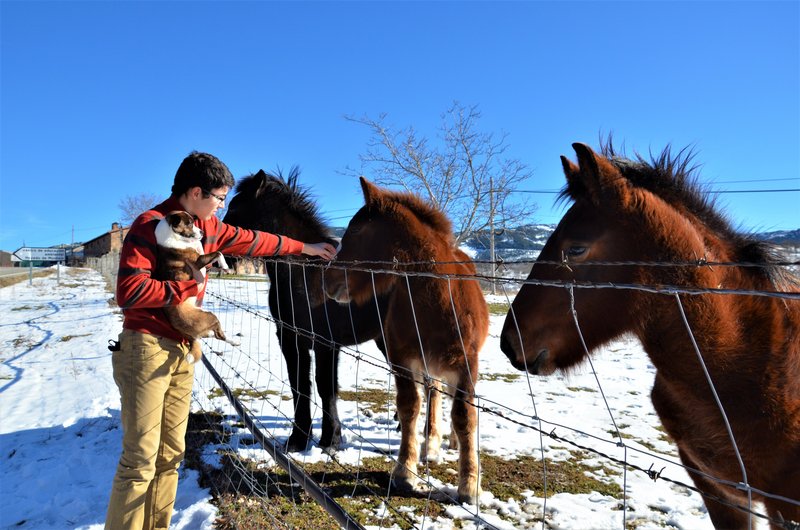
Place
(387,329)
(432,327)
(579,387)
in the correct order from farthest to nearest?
(579,387)
(387,329)
(432,327)

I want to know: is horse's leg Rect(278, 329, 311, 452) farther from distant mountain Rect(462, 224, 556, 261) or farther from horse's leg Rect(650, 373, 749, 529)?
distant mountain Rect(462, 224, 556, 261)

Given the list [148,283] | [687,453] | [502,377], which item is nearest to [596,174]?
[687,453]

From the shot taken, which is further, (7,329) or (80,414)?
(7,329)

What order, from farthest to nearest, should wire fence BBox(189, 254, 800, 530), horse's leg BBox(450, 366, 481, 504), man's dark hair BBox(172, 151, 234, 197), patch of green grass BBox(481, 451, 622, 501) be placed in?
1. patch of green grass BBox(481, 451, 622, 501)
2. horse's leg BBox(450, 366, 481, 504)
3. wire fence BBox(189, 254, 800, 530)
4. man's dark hair BBox(172, 151, 234, 197)

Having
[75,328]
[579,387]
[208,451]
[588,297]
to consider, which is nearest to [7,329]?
[75,328]

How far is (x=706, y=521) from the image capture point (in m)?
2.82

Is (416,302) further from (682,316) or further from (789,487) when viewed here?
(789,487)

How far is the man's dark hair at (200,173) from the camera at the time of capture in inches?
91.7

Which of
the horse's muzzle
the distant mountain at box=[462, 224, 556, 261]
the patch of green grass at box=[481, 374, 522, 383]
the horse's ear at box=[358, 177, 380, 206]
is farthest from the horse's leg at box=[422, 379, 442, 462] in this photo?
the distant mountain at box=[462, 224, 556, 261]

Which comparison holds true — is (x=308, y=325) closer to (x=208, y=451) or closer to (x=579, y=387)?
(x=208, y=451)

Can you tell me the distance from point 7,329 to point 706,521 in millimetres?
13469

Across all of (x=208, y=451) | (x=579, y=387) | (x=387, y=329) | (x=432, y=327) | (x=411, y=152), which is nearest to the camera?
(x=432, y=327)

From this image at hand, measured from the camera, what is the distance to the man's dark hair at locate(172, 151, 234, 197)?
2328 millimetres

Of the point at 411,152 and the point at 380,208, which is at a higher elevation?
the point at 411,152
